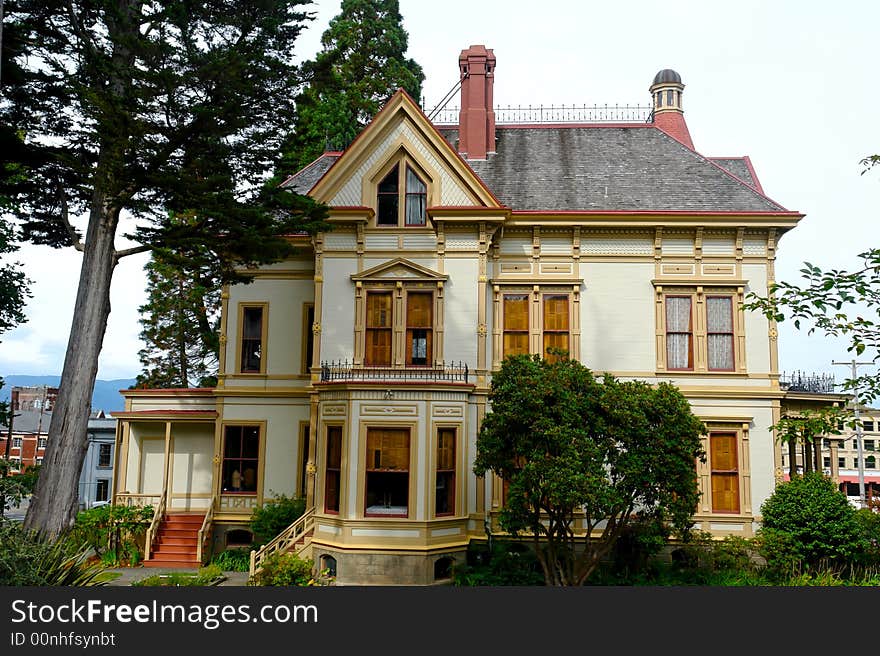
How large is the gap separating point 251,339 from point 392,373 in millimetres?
5484

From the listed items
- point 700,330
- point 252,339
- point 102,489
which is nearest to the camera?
point 700,330

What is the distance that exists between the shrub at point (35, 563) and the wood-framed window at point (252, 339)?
9607mm

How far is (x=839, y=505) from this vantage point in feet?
60.8

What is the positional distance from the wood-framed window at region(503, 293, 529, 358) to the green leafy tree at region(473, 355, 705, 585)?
14.8 ft

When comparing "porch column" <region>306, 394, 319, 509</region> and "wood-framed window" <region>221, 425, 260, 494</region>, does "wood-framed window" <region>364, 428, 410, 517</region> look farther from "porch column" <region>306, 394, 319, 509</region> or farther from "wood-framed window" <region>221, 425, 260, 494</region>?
"wood-framed window" <region>221, 425, 260, 494</region>

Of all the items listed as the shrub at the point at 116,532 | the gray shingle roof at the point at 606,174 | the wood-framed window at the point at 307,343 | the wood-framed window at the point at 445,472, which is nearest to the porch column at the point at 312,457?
the wood-framed window at the point at 307,343

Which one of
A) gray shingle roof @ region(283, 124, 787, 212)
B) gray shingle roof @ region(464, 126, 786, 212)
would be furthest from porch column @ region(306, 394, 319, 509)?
gray shingle roof @ region(464, 126, 786, 212)

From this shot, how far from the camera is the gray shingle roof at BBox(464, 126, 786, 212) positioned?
21.9m

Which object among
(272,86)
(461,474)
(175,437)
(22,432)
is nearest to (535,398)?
(461,474)

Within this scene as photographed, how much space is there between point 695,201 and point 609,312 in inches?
166

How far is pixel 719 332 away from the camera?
70.1ft

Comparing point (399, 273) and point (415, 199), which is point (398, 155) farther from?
point (399, 273)

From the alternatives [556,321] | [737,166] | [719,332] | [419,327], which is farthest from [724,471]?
[737,166]

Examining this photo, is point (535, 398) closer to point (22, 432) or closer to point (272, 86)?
point (272, 86)
